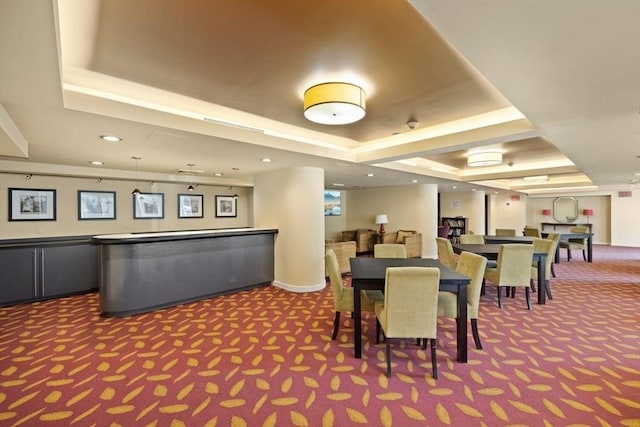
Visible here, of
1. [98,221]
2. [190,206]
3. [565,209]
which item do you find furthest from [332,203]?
[565,209]

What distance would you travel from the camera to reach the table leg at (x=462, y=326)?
2.78 meters

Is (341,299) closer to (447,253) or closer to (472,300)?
(472,300)

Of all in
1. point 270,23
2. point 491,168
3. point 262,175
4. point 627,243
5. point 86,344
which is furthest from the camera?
point 627,243

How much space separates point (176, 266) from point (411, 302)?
11.8 ft

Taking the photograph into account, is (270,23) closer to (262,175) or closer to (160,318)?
(160,318)

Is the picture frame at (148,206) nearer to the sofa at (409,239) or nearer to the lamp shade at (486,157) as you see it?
the sofa at (409,239)

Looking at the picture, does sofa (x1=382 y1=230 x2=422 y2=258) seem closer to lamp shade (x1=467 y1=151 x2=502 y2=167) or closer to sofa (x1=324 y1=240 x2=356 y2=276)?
sofa (x1=324 y1=240 x2=356 y2=276)

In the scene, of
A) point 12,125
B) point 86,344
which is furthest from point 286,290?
point 12,125

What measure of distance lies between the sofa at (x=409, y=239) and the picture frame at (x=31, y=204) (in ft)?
25.7

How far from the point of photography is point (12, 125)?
2.76 meters

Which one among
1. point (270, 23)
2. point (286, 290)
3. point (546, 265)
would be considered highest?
point (270, 23)

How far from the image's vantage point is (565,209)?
515 inches

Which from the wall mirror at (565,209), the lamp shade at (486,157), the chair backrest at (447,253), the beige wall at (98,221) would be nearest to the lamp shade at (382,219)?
the chair backrest at (447,253)

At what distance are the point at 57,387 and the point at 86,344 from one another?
0.86 metres
